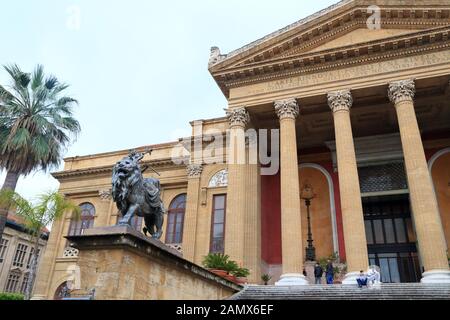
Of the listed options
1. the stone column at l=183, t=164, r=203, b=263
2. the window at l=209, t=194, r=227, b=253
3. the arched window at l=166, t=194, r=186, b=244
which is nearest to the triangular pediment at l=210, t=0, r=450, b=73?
the stone column at l=183, t=164, r=203, b=263

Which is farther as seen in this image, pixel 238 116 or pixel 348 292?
pixel 238 116

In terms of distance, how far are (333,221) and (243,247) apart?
6.27 m

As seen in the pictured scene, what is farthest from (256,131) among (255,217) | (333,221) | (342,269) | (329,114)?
(342,269)

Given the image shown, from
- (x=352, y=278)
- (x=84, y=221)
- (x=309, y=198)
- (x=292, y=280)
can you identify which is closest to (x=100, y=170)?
(x=84, y=221)

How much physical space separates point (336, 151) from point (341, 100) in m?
3.59

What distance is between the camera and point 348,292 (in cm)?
1109

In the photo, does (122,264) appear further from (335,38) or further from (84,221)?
(84,221)

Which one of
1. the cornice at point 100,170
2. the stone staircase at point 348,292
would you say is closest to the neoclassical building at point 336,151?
the cornice at point 100,170

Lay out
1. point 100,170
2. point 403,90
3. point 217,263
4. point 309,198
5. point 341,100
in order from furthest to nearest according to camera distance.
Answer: point 100,170
point 309,198
point 341,100
point 403,90
point 217,263

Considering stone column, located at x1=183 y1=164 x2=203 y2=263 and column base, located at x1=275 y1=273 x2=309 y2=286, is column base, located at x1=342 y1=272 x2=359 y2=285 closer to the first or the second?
column base, located at x1=275 y1=273 x2=309 y2=286

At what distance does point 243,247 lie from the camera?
48.8 feet

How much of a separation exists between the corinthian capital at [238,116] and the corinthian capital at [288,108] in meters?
1.64

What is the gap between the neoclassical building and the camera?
549 inches
